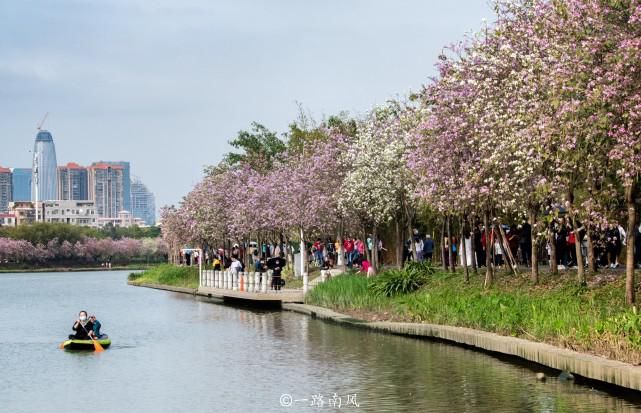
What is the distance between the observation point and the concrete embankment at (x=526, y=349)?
20.2m

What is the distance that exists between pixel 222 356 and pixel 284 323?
1015 cm

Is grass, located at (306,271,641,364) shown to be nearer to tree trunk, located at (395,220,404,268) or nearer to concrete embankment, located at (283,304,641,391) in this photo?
concrete embankment, located at (283,304,641,391)

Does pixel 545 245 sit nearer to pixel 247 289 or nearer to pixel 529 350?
pixel 247 289

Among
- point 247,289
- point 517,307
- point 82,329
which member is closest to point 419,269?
point 82,329

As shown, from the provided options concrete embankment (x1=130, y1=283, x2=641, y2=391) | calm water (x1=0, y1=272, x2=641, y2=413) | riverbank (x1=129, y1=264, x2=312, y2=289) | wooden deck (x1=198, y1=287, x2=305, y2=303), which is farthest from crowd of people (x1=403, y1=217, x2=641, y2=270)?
riverbank (x1=129, y1=264, x2=312, y2=289)

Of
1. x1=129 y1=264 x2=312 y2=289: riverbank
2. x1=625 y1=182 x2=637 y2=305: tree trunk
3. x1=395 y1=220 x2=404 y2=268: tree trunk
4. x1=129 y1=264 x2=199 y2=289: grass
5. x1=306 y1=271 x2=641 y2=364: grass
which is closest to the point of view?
x1=306 y1=271 x2=641 y2=364: grass

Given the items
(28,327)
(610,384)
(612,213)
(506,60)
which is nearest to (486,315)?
(612,213)

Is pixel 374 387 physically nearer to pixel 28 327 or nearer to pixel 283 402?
pixel 283 402

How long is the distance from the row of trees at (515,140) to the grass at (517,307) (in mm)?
1423

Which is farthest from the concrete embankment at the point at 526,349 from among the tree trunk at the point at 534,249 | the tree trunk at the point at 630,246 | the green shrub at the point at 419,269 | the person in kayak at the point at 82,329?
the person in kayak at the point at 82,329

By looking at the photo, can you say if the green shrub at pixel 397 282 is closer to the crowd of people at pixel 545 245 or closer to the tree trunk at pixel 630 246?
the crowd of people at pixel 545 245

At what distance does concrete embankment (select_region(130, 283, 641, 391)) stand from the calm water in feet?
1.23

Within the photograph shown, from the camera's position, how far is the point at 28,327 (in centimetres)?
4747

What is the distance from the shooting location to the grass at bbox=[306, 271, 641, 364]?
22234 mm
